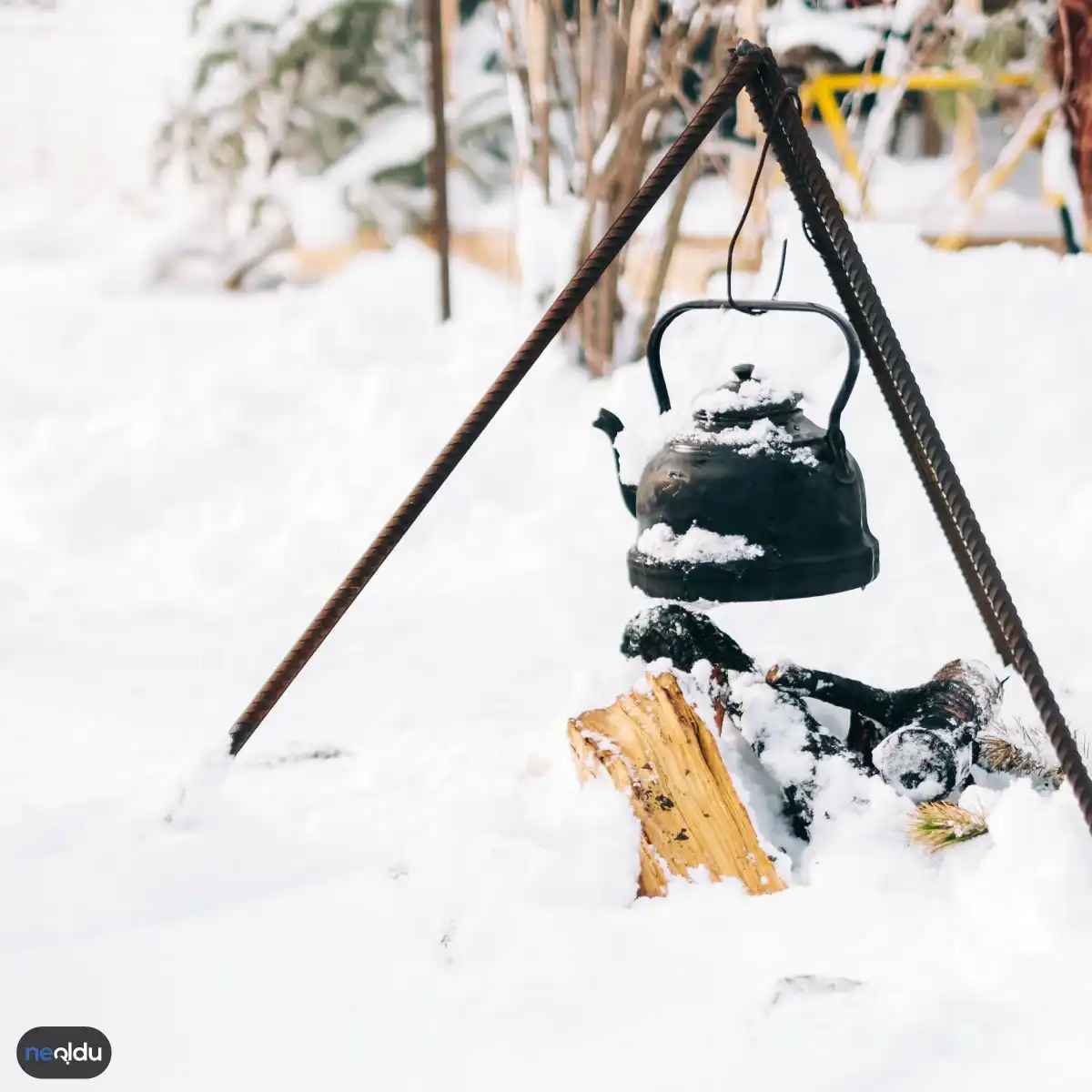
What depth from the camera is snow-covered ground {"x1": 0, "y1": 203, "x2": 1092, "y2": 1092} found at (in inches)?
73.7

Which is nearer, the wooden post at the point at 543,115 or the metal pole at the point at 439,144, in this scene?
the wooden post at the point at 543,115

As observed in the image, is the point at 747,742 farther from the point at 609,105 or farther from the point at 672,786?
the point at 609,105

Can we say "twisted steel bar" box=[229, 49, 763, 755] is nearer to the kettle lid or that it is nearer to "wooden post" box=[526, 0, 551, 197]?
the kettle lid

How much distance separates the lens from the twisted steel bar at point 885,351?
2012 millimetres

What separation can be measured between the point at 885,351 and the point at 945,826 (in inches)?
32.2

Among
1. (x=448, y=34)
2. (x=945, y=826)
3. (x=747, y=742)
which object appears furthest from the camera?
(x=448, y=34)

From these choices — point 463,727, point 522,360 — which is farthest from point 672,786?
point 463,727

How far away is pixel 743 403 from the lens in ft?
7.93

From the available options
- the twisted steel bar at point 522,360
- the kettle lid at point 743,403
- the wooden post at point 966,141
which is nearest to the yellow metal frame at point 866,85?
the wooden post at point 966,141

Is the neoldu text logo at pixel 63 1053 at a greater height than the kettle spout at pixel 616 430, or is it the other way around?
the kettle spout at pixel 616 430

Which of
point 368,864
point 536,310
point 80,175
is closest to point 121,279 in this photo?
point 80,175

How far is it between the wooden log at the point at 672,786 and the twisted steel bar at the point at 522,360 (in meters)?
0.52

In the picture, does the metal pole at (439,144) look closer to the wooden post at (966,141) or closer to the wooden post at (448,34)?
the wooden post at (448,34)

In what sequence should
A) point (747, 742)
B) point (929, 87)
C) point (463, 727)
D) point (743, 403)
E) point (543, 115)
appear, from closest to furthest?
point (743, 403) < point (747, 742) < point (463, 727) < point (543, 115) < point (929, 87)
